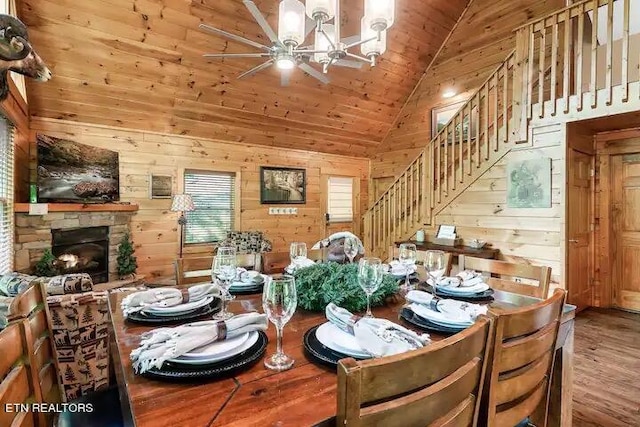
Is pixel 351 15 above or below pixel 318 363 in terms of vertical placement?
above

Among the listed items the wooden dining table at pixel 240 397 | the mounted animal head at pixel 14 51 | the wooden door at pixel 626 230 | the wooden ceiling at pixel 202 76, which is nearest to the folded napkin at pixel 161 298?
the wooden dining table at pixel 240 397

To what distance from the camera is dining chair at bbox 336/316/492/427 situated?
0.57m

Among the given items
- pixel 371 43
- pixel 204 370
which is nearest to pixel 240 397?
pixel 204 370

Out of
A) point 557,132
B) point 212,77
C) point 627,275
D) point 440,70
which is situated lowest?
point 627,275

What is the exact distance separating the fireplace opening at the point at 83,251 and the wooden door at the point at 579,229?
5.49m

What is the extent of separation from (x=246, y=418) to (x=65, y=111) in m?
4.77

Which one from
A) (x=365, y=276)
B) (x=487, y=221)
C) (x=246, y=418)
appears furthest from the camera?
(x=487, y=221)

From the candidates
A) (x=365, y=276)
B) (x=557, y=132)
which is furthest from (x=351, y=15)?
(x=365, y=276)

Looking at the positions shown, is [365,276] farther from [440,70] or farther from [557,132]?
[440,70]

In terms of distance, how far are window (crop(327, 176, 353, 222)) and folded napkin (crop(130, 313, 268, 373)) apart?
550 cm

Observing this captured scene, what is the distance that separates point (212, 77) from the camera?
14.4 feet

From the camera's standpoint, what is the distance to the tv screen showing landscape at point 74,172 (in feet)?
12.2

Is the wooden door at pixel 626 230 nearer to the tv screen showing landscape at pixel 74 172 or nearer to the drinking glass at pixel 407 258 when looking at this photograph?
the drinking glass at pixel 407 258

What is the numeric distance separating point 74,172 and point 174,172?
4.10 feet
